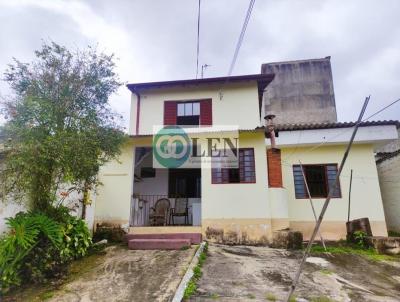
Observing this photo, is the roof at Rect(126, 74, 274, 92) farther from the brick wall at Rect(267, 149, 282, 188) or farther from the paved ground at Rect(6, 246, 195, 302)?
the paved ground at Rect(6, 246, 195, 302)

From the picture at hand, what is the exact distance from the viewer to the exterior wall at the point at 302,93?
16.7 m

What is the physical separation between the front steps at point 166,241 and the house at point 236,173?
0.88 feet

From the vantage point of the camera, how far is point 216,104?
12.5 metres

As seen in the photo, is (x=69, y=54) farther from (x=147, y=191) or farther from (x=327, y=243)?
(x=327, y=243)

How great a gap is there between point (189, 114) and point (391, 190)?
380 inches

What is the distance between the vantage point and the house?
8.85m

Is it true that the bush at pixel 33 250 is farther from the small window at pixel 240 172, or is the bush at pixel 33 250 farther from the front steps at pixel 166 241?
the small window at pixel 240 172

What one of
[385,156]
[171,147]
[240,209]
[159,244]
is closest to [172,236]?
[159,244]

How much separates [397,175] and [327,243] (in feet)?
15.4

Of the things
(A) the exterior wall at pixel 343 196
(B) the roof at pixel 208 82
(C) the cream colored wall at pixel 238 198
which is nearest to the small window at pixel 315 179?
(A) the exterior wall at pixel 343 196

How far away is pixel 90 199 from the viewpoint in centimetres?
868

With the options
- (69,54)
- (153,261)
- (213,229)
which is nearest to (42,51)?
(69,54)

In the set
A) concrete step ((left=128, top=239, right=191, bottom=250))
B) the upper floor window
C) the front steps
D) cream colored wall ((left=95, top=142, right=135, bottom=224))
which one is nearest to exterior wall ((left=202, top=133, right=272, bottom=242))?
the front steps

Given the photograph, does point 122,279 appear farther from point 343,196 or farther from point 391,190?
point 391,190
